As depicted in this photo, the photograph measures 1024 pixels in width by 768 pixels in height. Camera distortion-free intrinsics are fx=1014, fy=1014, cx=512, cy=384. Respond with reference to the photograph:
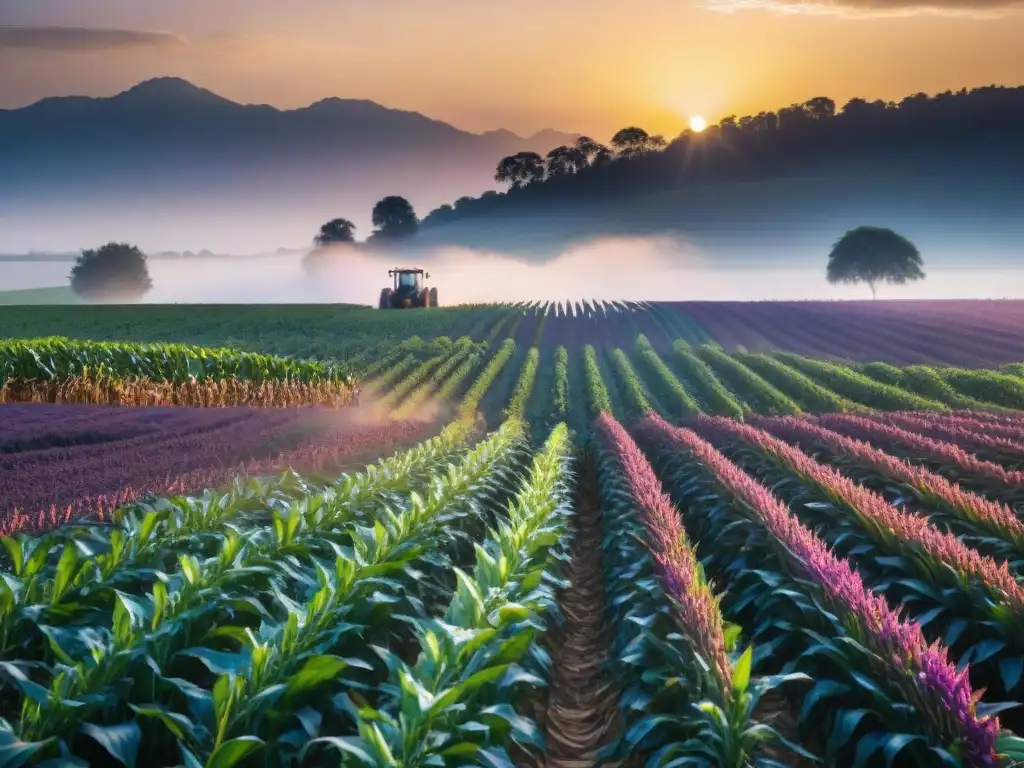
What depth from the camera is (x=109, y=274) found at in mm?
98375

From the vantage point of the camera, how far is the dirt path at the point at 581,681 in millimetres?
7263

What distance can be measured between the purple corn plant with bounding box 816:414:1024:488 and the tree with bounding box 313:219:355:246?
86106 mm

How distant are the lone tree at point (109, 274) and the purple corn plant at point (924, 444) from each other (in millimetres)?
88276

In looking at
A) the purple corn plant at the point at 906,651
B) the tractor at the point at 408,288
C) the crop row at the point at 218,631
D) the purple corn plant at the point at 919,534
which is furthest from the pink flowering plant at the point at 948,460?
the tractor at the point at 408,288

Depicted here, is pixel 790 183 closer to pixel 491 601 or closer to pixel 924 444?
pixel 924 444

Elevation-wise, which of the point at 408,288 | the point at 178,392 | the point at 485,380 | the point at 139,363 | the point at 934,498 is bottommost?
the point at 485,380

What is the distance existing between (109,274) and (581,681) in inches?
3896

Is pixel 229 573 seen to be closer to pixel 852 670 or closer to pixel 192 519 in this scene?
pixel 192 519

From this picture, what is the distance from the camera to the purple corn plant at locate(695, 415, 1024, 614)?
6805 millimetres

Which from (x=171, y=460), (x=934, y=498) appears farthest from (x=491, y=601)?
(x=171, y=460)

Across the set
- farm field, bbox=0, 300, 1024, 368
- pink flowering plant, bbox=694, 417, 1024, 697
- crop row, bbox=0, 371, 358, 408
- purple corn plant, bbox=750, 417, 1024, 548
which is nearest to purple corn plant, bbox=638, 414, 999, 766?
pink flowering plant, bbox=694, 417, 1024, 697

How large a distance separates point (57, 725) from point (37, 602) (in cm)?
185

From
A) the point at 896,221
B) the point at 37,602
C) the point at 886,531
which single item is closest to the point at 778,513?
the point at 886,531

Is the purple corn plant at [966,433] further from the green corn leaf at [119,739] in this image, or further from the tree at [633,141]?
the tree at [633,141]
